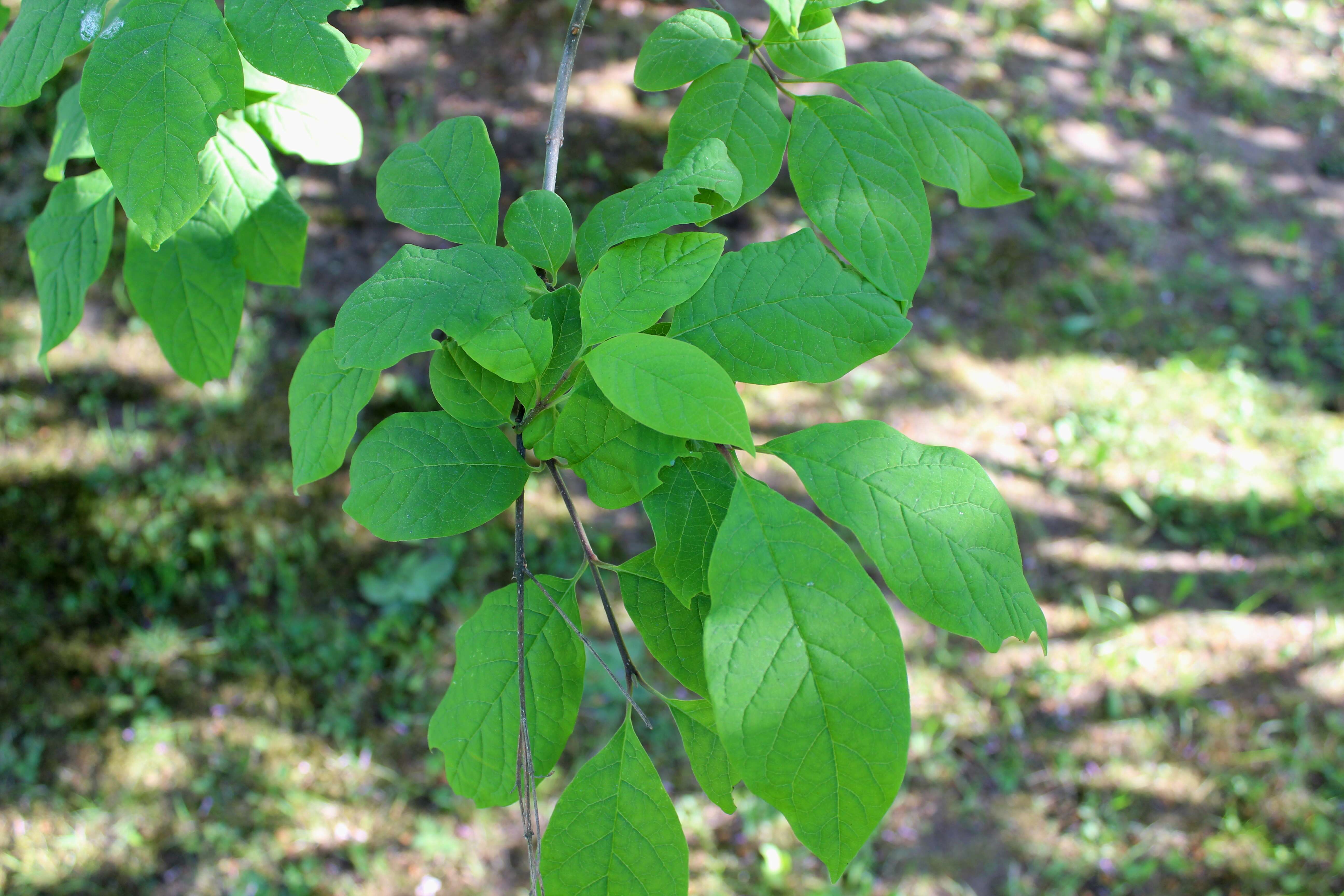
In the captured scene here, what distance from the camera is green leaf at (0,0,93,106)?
2.79 feet

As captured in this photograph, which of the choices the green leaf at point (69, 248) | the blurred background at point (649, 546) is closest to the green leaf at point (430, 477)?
the green leaf at point (69, 248)

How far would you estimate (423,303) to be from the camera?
2.55 ft

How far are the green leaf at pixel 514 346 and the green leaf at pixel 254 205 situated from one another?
0.52 m

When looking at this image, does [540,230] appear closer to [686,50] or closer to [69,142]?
[686,50]

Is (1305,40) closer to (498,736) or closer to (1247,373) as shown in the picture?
(1247,373)

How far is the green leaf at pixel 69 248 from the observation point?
3.73 ft

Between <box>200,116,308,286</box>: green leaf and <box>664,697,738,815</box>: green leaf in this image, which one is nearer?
<box>664,697,738,815</box>: green leaf

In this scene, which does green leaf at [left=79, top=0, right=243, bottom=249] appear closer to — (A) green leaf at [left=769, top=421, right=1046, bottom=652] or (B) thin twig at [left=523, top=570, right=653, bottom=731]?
(B) thin twig at [left=523, top=570, right=653, bottom=731]

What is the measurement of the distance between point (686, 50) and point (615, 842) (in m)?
0.87

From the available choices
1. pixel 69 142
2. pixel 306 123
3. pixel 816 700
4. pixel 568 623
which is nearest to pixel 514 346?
pixel 568 623

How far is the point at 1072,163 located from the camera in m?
4.39

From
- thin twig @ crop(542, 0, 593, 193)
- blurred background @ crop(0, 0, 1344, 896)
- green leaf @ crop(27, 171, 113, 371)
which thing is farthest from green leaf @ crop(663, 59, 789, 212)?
blurred background @ crop(0, 0, 1344, 896)

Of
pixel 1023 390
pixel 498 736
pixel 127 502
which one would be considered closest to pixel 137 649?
pixel 127 502

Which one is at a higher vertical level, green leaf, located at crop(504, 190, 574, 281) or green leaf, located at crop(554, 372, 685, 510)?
green leaf, located at crop(504, 190, 574, 281)
